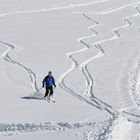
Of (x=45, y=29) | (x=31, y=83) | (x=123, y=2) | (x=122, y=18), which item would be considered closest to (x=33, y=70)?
(x=31, y=83)

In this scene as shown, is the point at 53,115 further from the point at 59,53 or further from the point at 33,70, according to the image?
the point at 59,53

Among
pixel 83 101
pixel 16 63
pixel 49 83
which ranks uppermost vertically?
pixel 16 63

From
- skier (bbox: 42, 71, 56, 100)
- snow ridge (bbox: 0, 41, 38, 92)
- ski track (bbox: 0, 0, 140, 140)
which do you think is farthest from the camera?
snow ridge (bbox: 0, 41, 38, 92)

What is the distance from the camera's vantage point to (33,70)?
24.0 metres

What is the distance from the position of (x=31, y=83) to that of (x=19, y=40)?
9438 mm

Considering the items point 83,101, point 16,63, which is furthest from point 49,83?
point 16,63

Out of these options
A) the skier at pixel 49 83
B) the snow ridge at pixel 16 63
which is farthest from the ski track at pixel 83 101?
the skier at pixel 49 83

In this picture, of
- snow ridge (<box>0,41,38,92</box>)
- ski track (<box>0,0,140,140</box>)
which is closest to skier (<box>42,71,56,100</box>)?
ski track (<box>0,0,140,140</box>)

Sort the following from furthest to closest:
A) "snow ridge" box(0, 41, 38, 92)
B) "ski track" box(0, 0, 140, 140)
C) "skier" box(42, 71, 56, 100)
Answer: "snow ridge" box(0, 41, 38, 92)
"skier" box(42, 71, 56, 100)
"ski track" box(0, 0, 140, 140)

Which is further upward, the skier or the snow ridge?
the snow ridge

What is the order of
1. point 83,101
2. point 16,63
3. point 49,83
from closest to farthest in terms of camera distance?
1. point 49,83
2. point 83,101
3. point 16,63

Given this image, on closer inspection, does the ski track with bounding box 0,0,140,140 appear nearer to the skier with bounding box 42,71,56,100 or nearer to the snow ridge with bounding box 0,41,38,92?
the snow ridge with bounding box 0,41,38,92

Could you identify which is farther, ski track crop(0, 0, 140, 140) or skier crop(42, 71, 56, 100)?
skier crop(42, 71, 56, 100)

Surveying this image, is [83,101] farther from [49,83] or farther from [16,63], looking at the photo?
[16,63]
